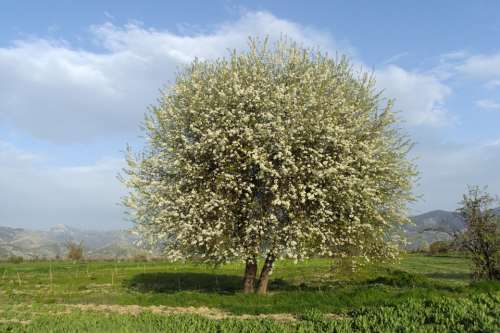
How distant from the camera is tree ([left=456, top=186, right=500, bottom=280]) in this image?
29.7 meters

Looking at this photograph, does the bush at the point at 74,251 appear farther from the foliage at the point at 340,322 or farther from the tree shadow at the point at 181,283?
the foliage at the point at 340,322

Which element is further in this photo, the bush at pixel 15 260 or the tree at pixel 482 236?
the bush at pixel 15 260

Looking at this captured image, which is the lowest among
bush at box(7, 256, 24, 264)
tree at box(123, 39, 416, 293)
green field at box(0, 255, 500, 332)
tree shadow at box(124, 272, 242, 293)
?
bush at box(7, 256, 24, 264)

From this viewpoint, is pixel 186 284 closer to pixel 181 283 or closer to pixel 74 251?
pixel 181 283

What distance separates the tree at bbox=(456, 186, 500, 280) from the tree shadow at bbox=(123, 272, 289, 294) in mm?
12890

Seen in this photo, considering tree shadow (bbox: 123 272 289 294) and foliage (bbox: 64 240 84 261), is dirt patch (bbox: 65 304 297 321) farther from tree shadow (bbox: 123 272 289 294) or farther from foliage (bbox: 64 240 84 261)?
foliage (bbox: 64 240 84 261)

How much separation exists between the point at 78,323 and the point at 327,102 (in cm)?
1673

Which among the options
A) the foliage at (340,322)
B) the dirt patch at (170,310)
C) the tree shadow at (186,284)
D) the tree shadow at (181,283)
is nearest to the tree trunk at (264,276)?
the tree shadow at (186,284)

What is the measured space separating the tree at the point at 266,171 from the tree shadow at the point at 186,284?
682 cm

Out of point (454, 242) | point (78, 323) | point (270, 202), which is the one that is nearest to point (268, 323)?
point (78, 323)

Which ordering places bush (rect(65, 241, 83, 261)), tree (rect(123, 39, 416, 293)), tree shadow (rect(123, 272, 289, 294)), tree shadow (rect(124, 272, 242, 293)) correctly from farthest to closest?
bush (rect(65, 241, 83, 261)) → tree shadow (rect(124, 272, 242, 293)) → tree shadow (rect(123, 272, 289, 294)) → tree (rect(123, 39, 416, 293))

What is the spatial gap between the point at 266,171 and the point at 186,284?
17.1 m

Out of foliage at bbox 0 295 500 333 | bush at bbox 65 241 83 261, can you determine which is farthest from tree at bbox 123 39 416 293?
bush at bbox 65 241 83 261

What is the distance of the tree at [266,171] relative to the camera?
77.0 ft
